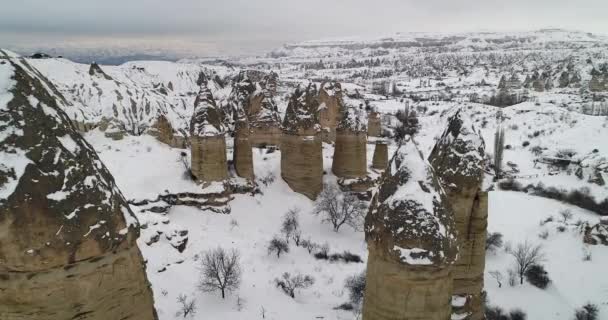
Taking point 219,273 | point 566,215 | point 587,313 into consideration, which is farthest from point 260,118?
point 566,215

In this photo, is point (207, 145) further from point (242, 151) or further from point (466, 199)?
point (466, 199)

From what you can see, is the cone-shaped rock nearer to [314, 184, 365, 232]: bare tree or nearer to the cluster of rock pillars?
[314, 184, 365, 232]: bare tree

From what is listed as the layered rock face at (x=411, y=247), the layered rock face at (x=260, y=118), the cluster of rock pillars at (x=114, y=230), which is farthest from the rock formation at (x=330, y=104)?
the layered rock face at (x=411, y=247)

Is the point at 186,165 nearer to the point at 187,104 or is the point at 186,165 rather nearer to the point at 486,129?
the point at 486,129

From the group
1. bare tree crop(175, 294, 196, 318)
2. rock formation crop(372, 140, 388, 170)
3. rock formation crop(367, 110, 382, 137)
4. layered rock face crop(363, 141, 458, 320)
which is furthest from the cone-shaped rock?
rock formation crop(367, 110, 382, 137)

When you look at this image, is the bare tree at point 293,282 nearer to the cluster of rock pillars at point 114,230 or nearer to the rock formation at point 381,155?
the cluster of rock pillars at point 114,230
